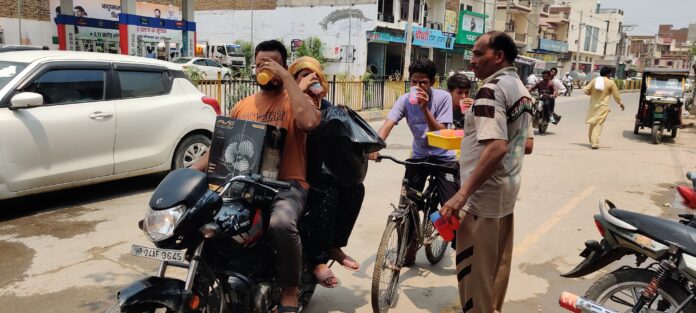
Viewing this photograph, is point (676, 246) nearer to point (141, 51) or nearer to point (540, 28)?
point (141, 51)

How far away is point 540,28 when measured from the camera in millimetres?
59781

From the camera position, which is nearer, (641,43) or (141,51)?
(141,51)

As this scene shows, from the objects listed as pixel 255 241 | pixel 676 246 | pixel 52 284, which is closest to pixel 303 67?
pixel 255 241

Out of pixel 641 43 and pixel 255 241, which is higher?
pixel 641 43

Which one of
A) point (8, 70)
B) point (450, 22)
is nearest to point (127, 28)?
point (8, 70)

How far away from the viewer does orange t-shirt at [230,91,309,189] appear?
2871 mm

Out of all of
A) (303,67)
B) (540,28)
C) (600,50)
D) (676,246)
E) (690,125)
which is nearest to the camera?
(676,246)

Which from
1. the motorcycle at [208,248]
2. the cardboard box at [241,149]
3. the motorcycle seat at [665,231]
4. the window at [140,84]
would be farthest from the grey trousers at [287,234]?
the window at [140,84]

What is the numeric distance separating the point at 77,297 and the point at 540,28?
62924mm

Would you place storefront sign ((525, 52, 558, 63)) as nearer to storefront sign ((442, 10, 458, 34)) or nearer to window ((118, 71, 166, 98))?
storefront sign ((442, 10, 458, 34))

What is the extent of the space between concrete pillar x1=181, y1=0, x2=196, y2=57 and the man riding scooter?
519 inches

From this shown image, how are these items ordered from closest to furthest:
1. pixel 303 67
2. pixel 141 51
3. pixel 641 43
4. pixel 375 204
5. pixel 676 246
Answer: pixel 676 246 → pixel 303 67 → pixel 375 204 → pixel 141 51 → pixel 641 43

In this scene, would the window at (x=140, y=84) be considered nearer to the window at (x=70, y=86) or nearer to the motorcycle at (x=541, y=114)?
the window at (x=70, y=86)

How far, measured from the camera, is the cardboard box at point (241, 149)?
2639 millimetres
